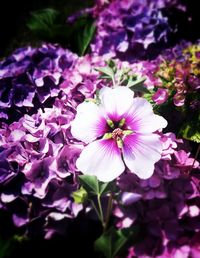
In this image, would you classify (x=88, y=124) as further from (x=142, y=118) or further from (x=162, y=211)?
(x=162, y=211)

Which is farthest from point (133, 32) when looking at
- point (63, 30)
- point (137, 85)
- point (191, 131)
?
point (191, 131)

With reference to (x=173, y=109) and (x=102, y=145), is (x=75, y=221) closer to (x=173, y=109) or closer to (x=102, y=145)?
(x=102, y=145)

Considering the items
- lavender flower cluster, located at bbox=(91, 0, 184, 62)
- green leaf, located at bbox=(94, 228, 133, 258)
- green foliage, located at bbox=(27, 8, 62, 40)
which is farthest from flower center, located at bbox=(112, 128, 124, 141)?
green foliage, located at bbox=(27, 8, 62, 40)

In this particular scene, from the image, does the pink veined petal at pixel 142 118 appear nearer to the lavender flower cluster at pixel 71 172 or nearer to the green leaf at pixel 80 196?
the lavender flower cluster at pixel 71 172

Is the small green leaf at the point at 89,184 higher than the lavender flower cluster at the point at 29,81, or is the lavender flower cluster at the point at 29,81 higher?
the lavender flower cluster at the point at 29,81

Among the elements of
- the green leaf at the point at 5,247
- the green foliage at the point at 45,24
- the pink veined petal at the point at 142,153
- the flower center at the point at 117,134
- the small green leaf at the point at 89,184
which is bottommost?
the green leaf at the point at 5,247

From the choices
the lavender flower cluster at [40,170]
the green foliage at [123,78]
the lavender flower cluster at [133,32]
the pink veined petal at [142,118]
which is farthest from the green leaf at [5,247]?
the lavender flower cluster at [133,32]

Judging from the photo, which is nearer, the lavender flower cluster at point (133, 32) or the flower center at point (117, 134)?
the flower center at point (117, 134)

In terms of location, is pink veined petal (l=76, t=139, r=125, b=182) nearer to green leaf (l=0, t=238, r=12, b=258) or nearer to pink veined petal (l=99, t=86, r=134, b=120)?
pink veined petal (l=99, t=86, r=134, b=120)
